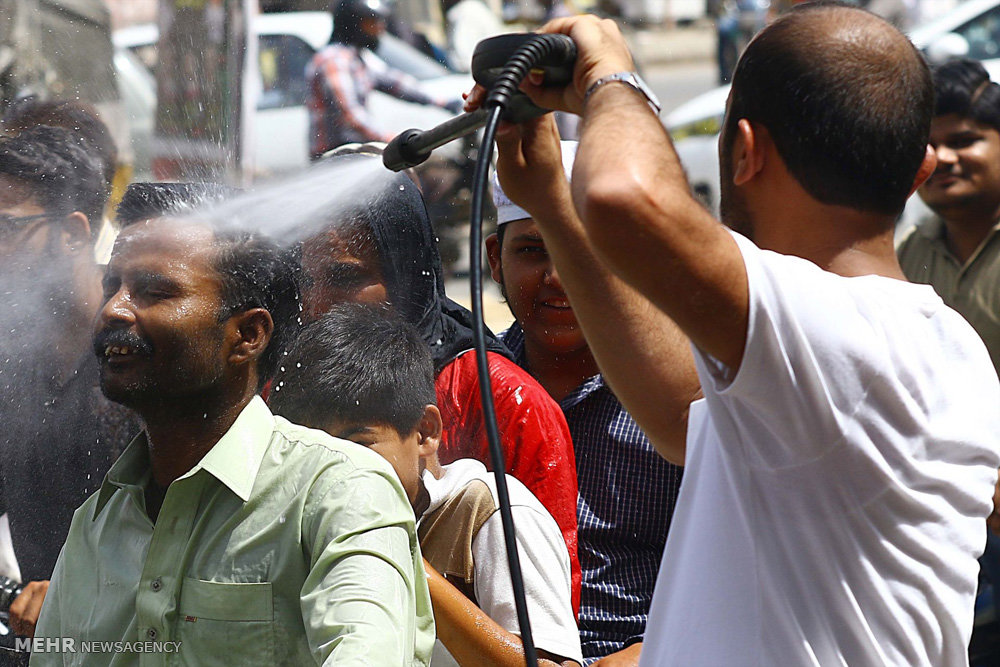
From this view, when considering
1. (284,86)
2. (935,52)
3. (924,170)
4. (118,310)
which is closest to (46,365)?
(118,310)

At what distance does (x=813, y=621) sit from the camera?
1.28 meters

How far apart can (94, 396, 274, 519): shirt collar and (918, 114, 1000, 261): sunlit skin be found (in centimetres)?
294

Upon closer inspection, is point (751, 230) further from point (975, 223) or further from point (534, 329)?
point (975, 223)

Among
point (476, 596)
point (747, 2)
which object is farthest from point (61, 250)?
point (747, 2)

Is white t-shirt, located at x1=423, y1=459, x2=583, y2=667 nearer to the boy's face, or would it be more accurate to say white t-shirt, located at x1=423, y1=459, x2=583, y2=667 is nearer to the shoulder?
the boy's face

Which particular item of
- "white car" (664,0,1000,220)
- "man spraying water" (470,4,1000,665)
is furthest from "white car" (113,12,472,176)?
"white car" (664,0,1000,220)

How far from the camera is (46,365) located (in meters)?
1.81

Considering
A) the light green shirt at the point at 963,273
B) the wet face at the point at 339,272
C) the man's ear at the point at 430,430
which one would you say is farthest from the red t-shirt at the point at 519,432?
the light green shirt at the point at 963,273

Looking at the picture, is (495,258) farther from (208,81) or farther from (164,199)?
(164,199)

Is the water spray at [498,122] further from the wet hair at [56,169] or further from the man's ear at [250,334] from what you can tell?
the wet hair at [56,169]

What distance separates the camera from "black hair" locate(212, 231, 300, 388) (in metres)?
1.63

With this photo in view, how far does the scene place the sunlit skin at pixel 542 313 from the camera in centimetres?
233

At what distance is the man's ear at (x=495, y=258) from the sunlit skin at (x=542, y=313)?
0.07m

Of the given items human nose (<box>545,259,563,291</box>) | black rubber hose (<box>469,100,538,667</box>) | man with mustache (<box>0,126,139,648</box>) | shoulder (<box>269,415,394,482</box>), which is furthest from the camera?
human nose (<box>545,259,563,291</box>)
